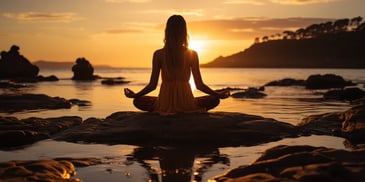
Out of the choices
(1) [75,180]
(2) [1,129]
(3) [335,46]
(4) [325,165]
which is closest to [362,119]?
(4) [325,165]

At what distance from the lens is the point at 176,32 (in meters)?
9.78

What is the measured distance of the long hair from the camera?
31.9 feet

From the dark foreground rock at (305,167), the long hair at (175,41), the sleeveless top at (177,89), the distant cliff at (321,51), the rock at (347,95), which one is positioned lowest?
the rock at (347,95)

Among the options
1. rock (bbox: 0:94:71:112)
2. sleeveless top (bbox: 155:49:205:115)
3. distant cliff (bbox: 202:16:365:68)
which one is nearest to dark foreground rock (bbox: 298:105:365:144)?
sleeveless top (bbox: 155:49:205:115)

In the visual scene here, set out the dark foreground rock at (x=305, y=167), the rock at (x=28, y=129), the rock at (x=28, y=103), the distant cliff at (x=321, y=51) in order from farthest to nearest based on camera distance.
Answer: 1. the distant cliff at (x=321, y=51)
2. the rock at (x=28, y=103)
3. the rock at (x=28, y=129)
4. the dark foreground rock at (x=305, y=167)

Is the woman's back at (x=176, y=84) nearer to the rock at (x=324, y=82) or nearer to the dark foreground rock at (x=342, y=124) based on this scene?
the dark foreground rock at (x=342, y=124)

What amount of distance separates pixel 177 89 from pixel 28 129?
3503 millimetres

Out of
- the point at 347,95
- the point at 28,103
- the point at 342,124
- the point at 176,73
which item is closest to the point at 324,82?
the point at 347,95

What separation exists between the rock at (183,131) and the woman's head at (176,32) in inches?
62.6

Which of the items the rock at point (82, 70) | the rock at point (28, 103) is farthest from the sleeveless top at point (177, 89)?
the rock at point (82, 70)

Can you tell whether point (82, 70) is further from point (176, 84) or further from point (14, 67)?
point (176, 84)

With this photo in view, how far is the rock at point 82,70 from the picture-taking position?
68.7m

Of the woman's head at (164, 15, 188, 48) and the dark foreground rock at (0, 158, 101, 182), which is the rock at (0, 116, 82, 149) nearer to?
the dark foreground rock at (0, 158, 101, 182)

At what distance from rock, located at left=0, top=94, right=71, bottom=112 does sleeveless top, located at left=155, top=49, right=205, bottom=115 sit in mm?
9144
